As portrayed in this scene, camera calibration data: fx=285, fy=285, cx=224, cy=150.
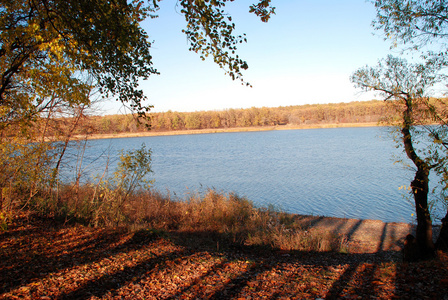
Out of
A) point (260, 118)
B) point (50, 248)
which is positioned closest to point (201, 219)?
point (50, 248)

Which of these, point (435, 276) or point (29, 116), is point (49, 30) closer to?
point (29, 116)

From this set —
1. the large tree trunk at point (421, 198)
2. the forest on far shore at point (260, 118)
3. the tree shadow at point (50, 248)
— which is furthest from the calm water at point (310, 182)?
the forest on far shore at point (260, 118)

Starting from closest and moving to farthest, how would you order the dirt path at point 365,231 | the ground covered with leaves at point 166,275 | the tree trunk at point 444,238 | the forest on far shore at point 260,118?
the ground covered with leaves at point 166,275 < the tree trunk at point 444,238 < the dirt path at point 365,231 < the forest on far shore at point 260,118

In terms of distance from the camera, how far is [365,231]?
950 centimetres

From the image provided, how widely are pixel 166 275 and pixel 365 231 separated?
25.5ft

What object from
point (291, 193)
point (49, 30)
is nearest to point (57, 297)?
point (49, 30)

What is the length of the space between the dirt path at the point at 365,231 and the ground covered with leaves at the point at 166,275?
3.62 metres

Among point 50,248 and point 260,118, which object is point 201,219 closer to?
point 50,248

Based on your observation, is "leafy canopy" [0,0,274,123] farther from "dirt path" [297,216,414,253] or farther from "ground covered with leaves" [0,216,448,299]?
"dirt path" [297,216,414,253]

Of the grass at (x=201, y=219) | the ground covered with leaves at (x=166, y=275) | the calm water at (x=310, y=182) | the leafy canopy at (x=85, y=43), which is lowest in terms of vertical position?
the calm water at (x=310, y=182)

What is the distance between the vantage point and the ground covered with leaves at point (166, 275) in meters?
3.55

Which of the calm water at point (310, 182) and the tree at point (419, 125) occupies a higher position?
the tree at point (419, 125)

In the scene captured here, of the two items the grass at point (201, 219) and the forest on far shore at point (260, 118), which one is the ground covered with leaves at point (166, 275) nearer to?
the grass at point (201, 219)

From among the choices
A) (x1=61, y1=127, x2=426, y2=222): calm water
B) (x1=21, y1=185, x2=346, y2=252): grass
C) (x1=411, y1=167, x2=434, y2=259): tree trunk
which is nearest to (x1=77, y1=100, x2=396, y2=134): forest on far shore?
(x1=61, y1=127, x2=426, y2=222): calm water
